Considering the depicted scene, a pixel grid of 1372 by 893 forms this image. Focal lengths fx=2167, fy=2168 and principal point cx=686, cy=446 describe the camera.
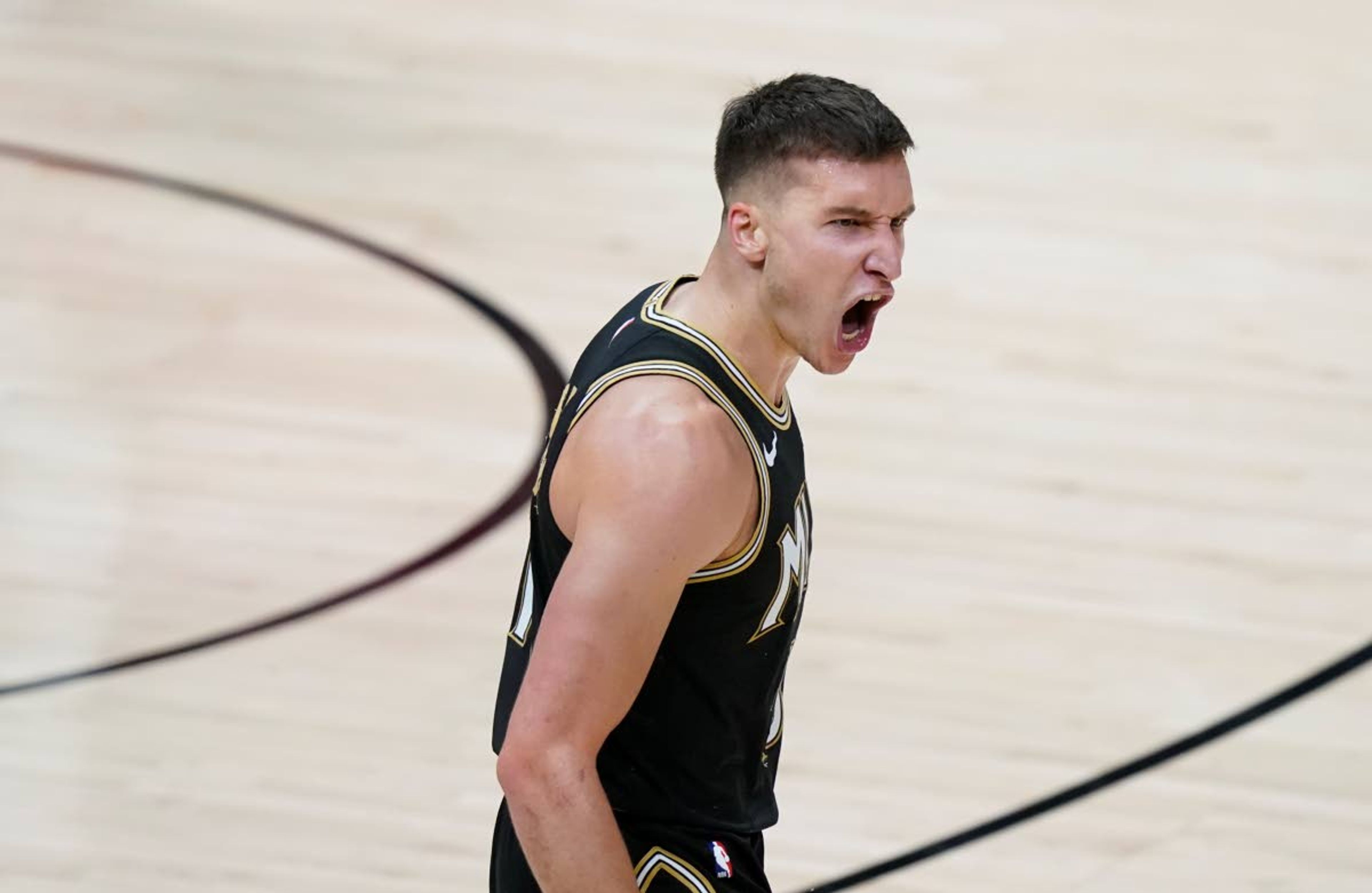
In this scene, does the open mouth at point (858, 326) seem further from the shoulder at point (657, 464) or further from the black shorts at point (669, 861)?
the black shorts at point (669, 861)

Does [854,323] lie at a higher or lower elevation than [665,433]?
higher

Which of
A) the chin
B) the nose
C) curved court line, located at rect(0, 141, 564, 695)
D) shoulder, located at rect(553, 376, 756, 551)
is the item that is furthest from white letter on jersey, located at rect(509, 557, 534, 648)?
curved court line, located at rect(0, 141, 564, 695)

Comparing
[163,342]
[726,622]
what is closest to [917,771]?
[726,622]

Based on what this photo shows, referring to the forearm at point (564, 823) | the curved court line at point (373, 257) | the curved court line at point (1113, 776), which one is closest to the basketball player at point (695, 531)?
the forearm at point (564, 823)

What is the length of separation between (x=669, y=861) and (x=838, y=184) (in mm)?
880

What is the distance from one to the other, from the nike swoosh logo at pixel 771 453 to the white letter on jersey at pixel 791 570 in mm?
91

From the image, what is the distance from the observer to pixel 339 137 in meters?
8.44

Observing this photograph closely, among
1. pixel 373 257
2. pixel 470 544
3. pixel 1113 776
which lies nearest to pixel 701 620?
pixel 1113 776

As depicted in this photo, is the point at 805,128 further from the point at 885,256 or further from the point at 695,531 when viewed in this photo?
the point at 695,531

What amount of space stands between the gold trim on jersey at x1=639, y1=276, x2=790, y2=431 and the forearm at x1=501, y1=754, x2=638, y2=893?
1.69 ft

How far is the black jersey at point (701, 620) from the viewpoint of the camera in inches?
101

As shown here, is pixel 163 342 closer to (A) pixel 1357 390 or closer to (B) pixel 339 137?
(B) pixel 339 137

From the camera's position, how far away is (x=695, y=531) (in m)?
2.38

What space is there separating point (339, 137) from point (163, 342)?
1.90 metres
